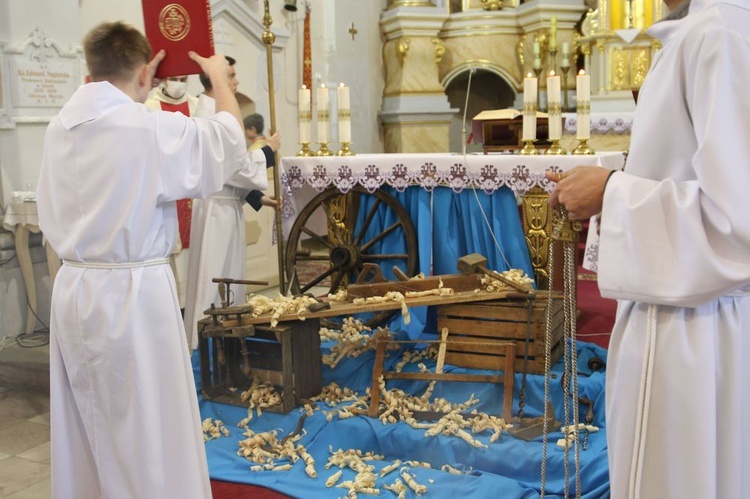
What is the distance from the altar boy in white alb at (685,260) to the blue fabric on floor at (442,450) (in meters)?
1.35

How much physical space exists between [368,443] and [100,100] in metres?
1.97

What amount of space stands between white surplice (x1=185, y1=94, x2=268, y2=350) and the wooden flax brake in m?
Result: 1.22

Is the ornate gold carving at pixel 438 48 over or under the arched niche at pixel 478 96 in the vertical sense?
over

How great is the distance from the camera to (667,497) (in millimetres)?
1656

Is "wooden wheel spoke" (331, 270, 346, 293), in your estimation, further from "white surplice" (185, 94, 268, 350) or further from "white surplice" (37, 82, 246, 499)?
"white surplice" (37, 82, 246, 499)

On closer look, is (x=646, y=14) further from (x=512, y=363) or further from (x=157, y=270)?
(x=157, y=270)

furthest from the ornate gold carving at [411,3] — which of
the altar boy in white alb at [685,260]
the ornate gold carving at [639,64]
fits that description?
the altar boy in white alb at [685,260]

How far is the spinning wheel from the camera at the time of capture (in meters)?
4.75

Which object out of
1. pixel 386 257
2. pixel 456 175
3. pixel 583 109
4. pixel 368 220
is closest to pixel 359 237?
pixel 368 220

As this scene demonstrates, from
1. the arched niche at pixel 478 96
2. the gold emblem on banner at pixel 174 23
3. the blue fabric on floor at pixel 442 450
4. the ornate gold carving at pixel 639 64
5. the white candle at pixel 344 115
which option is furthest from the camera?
the arched niche at pixel 478 96

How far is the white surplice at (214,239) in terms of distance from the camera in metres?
4.68

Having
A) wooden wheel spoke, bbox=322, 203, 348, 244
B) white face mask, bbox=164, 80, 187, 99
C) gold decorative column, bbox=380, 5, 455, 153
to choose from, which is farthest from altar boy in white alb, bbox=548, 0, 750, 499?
gold decorative column, bbox=380, 5, 455, 153

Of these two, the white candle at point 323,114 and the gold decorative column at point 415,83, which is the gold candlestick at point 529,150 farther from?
the gold decorative column at point 415,83

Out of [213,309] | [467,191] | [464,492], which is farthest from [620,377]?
[467,191]
